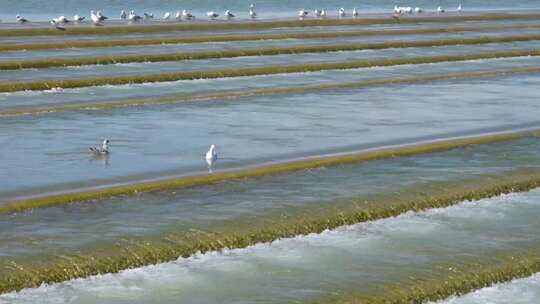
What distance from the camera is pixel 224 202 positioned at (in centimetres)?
2377

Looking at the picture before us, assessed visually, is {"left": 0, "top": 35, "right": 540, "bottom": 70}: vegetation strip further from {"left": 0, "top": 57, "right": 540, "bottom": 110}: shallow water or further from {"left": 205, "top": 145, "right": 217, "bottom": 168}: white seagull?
{"left": 205, "top": 145, "right": 217, "bottom": 168}: white seagull

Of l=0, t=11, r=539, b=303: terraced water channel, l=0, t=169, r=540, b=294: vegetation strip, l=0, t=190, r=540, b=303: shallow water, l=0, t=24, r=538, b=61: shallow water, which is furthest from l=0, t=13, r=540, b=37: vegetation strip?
l=0, t=190, r=540, b=303: shallow water

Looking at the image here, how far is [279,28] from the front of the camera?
7950 centimetres

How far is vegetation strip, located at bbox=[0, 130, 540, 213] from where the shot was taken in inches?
913

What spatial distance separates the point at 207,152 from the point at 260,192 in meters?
4.92

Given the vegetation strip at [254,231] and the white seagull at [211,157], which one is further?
the white seagull at [211,157]

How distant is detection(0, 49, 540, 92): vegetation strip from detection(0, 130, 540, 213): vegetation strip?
16.9 metres

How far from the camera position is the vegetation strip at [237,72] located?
42.2 metres

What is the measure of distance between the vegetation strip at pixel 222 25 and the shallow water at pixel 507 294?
162 feet

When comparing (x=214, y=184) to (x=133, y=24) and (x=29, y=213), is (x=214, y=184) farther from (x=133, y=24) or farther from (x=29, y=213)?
(x=133, y=24)

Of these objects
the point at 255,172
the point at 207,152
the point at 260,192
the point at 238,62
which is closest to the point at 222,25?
the point at 238,62

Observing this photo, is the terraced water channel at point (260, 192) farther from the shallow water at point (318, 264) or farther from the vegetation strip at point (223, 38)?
the vegetation strip at point (223, 38)

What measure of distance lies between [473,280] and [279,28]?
2426 inches

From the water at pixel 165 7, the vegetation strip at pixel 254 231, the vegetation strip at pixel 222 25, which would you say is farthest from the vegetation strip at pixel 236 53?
the vegetation strip at pixel 254 231
